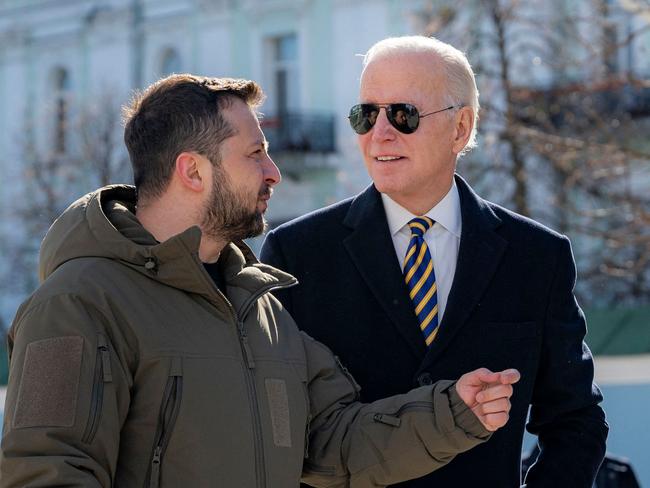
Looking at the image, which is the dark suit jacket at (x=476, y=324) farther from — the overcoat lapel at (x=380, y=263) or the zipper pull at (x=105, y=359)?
the zipper pull at (x=105, y=359)

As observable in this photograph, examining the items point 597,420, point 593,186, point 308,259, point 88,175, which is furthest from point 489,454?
point 88,175

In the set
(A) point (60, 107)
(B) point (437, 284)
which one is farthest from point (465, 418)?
(A) point (60, 107)

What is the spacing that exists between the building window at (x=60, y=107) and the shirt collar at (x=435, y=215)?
833 inches

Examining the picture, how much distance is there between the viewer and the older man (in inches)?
109

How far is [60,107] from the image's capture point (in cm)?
2748

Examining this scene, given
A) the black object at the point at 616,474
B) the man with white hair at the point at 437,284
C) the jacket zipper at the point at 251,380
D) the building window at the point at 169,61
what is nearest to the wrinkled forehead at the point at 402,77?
the man with white hair at the point at 437,284

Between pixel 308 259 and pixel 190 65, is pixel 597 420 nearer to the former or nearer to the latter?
pixel 308 259

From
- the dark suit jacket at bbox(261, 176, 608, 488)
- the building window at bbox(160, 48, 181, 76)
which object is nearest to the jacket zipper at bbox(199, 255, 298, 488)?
the dark suit jacket at bbox(261, 176, 608, 488)

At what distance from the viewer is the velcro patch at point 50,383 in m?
2.72

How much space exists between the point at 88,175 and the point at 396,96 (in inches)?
794

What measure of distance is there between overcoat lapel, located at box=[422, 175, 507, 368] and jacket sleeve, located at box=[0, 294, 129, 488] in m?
1.21

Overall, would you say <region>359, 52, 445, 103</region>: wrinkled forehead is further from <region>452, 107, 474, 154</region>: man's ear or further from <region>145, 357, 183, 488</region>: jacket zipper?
<region>145, 357, 183, 488</region>: jacket zipper

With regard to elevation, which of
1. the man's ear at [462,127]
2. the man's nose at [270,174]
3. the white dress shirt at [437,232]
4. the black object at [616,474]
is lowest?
the black object at [616,474]

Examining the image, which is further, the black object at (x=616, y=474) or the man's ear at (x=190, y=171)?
the black object at (x=616, y=474)
